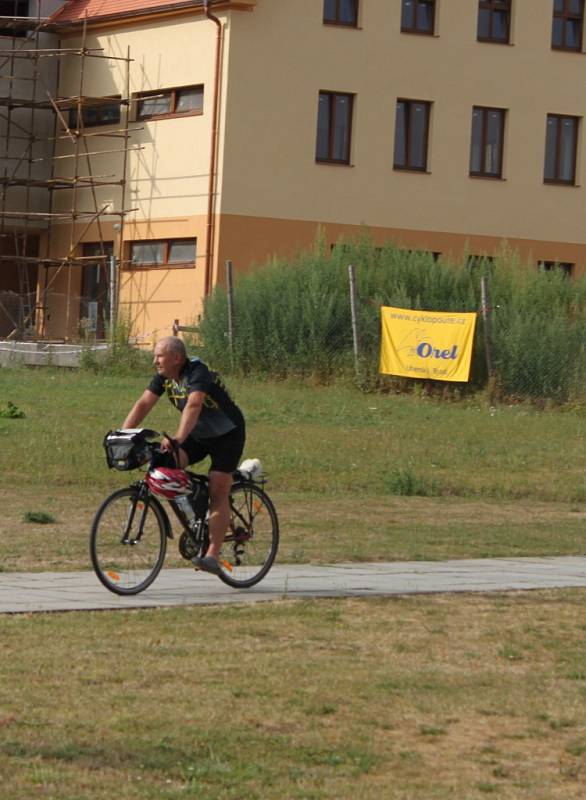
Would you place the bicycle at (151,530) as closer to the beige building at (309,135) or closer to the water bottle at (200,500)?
the water bottle at (200,500)

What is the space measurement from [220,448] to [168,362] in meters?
0.70

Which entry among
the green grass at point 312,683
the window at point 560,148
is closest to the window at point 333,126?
the window at point 560,148

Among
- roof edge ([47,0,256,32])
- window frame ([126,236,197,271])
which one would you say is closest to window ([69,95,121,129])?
roof edge ([47,0,256,32])

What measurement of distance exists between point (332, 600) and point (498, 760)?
4376 millimetres

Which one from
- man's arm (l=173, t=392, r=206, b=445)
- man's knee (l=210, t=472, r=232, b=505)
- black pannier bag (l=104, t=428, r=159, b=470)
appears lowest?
man's knee (l=210, t=472, r=232, b=505)

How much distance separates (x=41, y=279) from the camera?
47812 mm

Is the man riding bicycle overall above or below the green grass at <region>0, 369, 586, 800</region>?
above

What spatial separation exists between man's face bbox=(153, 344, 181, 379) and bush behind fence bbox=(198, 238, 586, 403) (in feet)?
63.5

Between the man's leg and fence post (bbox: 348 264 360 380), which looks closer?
the man's leg

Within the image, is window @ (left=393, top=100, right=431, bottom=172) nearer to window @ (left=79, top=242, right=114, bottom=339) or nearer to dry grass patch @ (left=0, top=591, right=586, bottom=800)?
window @ (left=79, top=242, right=114, bottom=339)

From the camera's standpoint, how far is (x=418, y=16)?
4384 cm

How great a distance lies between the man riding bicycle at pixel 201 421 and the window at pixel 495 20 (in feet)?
113

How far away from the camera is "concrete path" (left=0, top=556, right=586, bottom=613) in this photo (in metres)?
11.2

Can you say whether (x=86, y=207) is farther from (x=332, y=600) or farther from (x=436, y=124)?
(x=332, y=600)
